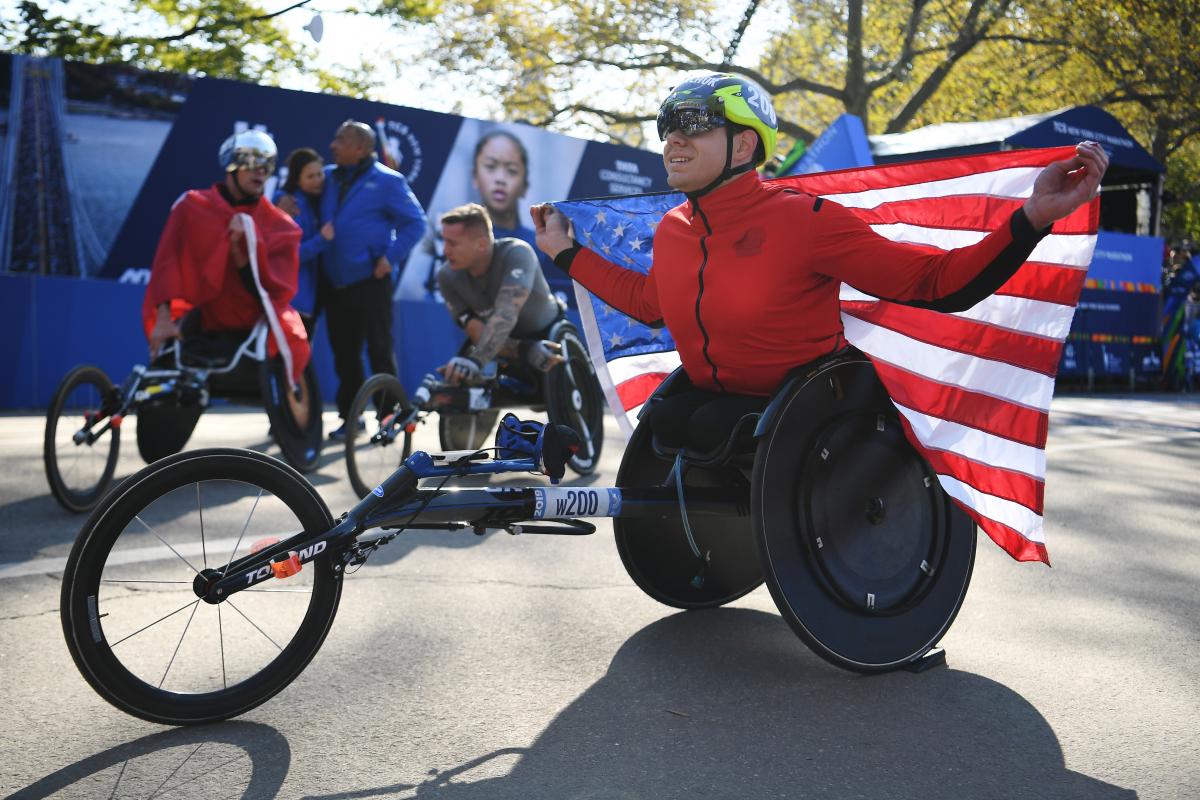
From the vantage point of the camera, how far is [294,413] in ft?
24.9

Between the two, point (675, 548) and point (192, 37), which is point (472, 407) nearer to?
point (675, 548)

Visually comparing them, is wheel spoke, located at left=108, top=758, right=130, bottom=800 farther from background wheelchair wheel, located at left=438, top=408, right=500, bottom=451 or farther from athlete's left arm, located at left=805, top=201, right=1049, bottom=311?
background wheelchair wheel, located at left=438, top=408, right=500, bottom=451

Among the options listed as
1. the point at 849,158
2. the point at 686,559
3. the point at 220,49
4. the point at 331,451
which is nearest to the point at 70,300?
the point at 331,451

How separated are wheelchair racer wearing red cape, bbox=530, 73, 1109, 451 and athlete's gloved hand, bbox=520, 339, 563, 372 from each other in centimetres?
374

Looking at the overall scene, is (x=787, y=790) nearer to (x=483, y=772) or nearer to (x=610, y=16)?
(x=483, y=772)

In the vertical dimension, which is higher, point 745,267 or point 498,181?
point 498,181

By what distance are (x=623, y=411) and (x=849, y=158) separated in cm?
738

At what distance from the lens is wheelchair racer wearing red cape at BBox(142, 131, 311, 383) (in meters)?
7.16

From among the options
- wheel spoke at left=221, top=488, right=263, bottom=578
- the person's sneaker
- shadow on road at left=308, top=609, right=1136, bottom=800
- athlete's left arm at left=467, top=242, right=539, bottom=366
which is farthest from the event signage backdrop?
shadow on road at left=308, top=609, right=1136, bottom=800

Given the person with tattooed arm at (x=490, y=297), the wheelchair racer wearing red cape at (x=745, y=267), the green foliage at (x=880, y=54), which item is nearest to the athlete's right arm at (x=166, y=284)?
the person with tattooed arm at (x=490, y=297)

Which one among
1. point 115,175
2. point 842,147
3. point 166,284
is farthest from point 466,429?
point 115,175

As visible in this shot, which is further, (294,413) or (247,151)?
(294,413)

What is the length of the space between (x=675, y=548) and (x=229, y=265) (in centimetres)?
406

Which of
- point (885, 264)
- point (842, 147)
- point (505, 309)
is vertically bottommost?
point (505, 309)
